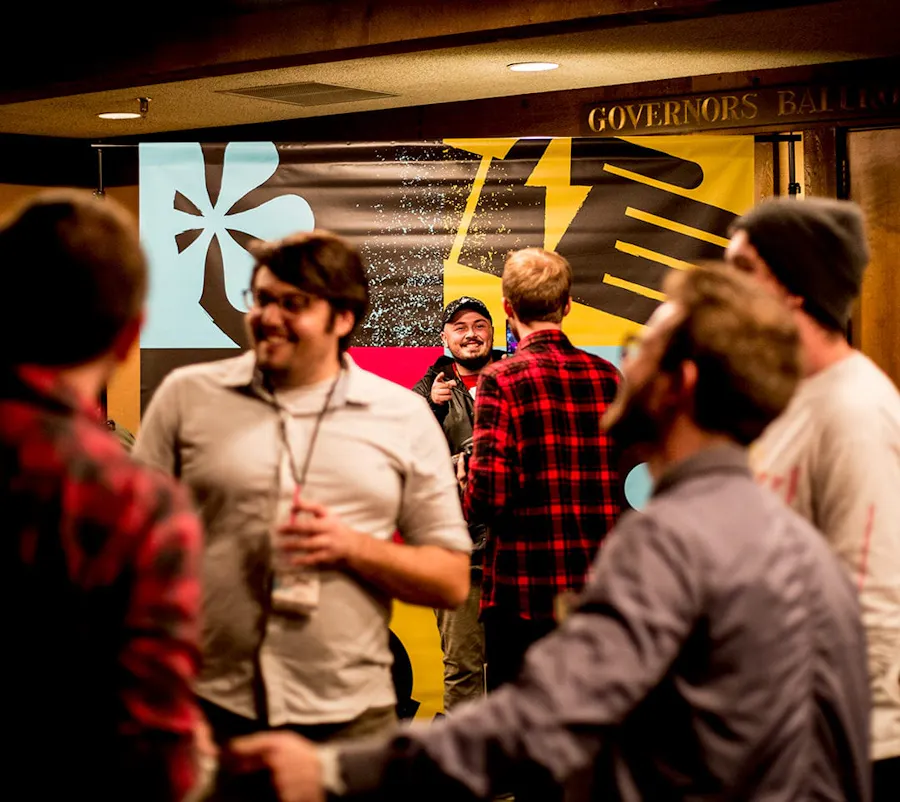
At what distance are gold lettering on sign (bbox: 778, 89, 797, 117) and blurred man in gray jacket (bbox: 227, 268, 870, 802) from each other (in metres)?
3.73

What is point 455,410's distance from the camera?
4367 mm

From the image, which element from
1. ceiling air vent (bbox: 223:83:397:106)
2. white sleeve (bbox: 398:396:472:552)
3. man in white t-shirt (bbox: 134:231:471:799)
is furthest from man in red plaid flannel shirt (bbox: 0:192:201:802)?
ceiling air vent (bbox: 223:83:397:106)

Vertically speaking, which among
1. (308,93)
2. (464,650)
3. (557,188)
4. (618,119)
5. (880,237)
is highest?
(308,93)

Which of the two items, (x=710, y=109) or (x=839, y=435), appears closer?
(x=839, y=435)

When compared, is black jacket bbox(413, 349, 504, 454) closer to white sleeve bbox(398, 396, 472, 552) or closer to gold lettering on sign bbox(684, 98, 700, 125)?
gold lettering on sign bbox(684, 98, 700, 125)

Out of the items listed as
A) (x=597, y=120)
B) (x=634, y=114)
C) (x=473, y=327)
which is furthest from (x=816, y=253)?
(x=597, y=120)

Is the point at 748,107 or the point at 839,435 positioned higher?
the point at 748,107

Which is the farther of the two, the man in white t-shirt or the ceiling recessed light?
the ceiling recessed light

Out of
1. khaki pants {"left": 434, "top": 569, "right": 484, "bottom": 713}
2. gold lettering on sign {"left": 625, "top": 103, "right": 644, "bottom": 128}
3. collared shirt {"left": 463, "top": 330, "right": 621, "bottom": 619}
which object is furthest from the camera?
gold lettering on sign {"left": 625, "top": 103, "right": 644, "bottom": 128}

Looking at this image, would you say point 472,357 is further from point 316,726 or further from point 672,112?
point 316,726

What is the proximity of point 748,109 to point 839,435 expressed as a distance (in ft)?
11.5

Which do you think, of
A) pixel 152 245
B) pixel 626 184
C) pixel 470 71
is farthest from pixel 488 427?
pixel 470 71

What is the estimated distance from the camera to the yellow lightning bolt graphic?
4.12 meters

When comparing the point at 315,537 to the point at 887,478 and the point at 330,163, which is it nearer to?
the point at 887,478
